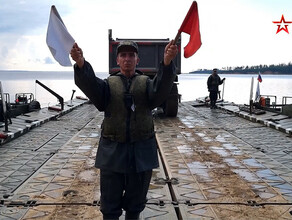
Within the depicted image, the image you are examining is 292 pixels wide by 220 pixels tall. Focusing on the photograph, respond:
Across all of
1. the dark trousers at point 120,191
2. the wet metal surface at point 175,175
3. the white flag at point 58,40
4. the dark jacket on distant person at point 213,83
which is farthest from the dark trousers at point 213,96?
the white flag at point 58,40

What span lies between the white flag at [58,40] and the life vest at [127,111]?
443 millimetres

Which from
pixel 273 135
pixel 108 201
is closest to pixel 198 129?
pixel 273 135

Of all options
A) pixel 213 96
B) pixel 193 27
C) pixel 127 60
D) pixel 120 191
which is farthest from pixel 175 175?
pixel 213 96

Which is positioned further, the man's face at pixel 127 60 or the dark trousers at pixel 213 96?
the dark trousers at pixel 213 96

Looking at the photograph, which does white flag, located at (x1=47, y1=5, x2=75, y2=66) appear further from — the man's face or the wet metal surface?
the wet metal surface

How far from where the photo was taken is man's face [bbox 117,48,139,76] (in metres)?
3.06

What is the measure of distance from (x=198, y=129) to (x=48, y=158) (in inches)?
204

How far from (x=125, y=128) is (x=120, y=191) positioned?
0.57 m

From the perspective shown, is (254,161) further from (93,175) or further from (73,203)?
(73,203)

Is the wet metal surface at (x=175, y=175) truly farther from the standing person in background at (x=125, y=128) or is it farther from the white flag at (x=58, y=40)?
the white flag at (x=58, y=40)

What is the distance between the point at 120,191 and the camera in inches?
125

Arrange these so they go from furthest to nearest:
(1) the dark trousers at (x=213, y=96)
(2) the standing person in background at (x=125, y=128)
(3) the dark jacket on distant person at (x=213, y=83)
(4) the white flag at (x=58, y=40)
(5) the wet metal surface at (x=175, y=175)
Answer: (1) the dark trousers at (x=213, y=96) → (3) the dark jacket on distant person at (x=213, y=83) → (5) the wet metal surface at (x=175, y=175) → (2) the standing person in background at (x=125, y=128) → (4) the white flag at (x=58, y=40)

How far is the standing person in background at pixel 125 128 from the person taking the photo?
119 inches

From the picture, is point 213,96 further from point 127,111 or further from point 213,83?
point 127,111
